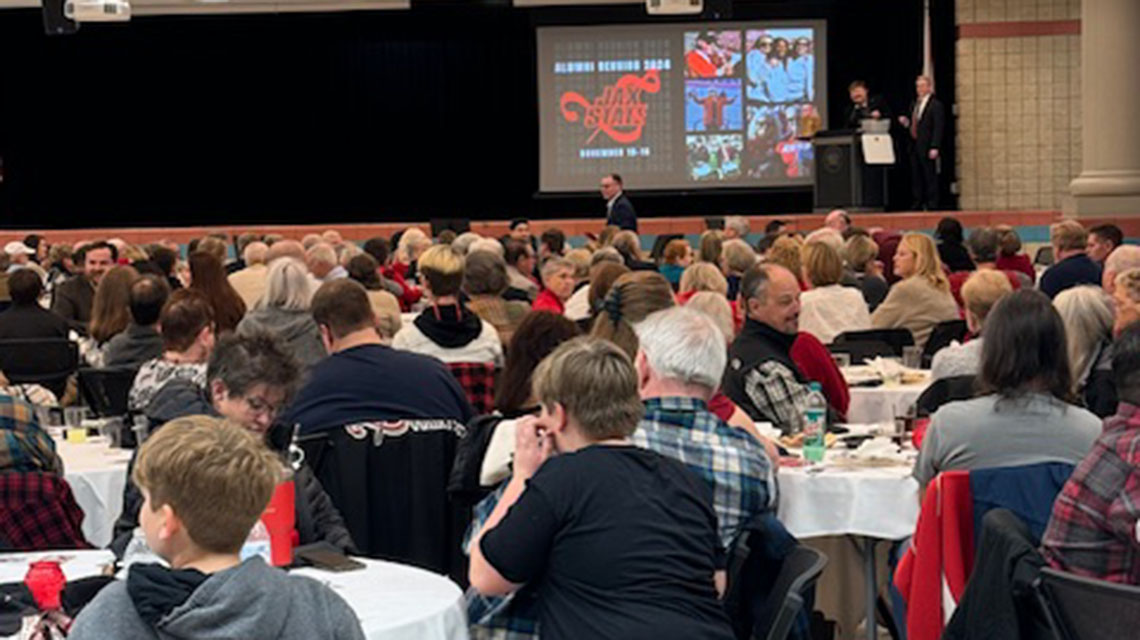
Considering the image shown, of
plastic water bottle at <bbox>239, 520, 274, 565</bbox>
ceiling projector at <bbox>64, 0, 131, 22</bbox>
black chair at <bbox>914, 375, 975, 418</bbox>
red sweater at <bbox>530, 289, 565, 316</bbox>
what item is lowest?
black chair at <bbox>914, 375, 975, 418</bbox>

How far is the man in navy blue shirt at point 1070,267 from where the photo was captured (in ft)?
37.8

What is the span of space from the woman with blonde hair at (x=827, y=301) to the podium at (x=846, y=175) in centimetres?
1109

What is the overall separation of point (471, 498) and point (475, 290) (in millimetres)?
4236

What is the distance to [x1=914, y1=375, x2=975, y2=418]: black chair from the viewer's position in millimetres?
6926

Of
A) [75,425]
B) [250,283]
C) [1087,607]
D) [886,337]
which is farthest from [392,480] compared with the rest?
[250,283]

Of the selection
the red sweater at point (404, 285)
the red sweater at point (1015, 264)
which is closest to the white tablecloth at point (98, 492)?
the red sweater at point (404, 285)

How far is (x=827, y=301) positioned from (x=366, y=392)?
4.04m

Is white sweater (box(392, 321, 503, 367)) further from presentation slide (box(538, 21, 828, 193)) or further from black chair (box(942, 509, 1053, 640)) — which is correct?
presentation slide (box(538, 21, 828, 193))

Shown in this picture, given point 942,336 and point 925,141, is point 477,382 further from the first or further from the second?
point 925,141

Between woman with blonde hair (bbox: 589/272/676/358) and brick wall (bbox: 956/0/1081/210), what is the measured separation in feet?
56.0

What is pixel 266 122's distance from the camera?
25062 mm

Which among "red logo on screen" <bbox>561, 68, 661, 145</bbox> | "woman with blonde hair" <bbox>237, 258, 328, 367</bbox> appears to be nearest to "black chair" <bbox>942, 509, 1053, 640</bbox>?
"woman with blonde hair" <bbox>237, 258, 328, 367</bbox>

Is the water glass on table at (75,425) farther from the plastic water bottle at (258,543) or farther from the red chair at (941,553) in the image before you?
the red chair at (941,553)

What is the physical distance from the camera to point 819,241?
10086 mm
